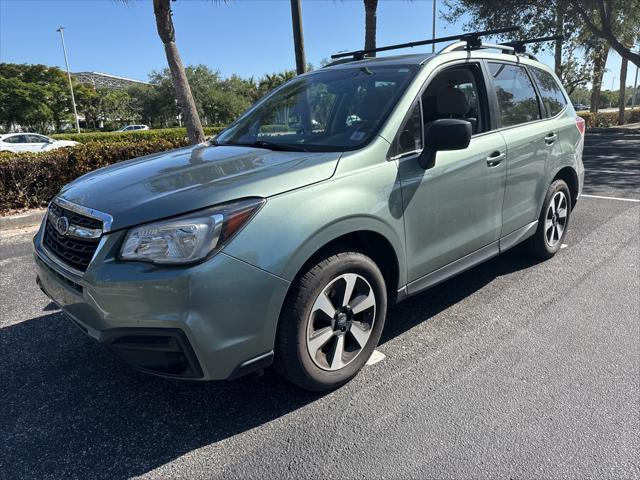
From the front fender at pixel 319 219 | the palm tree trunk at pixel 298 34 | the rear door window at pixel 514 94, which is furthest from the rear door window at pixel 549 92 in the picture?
the palm tree trunk at pixel 298 34

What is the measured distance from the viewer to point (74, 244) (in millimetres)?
2324

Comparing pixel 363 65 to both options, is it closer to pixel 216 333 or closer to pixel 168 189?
pixel 168 189

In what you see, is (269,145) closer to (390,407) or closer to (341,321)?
(341,321)

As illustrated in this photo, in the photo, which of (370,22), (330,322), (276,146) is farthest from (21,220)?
(370,22)

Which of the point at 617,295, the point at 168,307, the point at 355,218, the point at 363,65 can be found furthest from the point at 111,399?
the point at 617,295

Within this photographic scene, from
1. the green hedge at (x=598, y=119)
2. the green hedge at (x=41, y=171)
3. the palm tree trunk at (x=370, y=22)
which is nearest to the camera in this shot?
the green hedge at (x=41, y=171)

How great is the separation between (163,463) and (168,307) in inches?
29.6

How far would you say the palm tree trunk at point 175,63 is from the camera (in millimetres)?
9109

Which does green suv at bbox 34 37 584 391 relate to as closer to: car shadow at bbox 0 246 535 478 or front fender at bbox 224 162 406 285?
front fender at bbox 224 162 406 285

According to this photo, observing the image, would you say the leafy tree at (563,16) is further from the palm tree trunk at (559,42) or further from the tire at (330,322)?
the tire at (330,322)

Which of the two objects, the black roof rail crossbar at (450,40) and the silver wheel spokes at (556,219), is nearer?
the black roof rail crossbar at (450,40)

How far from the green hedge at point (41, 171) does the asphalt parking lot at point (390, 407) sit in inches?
161

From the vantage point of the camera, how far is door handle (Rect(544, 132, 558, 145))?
400 cm

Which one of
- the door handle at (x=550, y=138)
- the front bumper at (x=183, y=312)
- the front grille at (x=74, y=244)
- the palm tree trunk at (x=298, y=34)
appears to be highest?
the palm tree trunk at (x=298, y=34)
